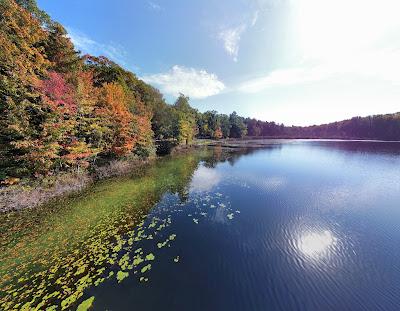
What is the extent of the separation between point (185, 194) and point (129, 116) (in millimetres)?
17342

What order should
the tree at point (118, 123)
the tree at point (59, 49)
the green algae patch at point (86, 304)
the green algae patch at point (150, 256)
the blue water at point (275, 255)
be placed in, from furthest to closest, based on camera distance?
the tree at point (118, 123)
the tree at point (59, 49)
the green algae patch at point (150, 256)
the blue water at point (275, 255)
the green algae patch at point (86, 304)

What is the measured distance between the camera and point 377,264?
902 cm

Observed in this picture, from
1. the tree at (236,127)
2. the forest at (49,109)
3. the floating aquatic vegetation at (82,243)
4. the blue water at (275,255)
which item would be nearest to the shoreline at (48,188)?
the forest at (49,109)

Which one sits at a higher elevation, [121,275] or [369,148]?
[121,275]

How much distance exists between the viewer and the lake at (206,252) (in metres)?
7.18

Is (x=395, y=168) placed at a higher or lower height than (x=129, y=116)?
lower

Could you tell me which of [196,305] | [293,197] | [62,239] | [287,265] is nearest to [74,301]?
[196,305]

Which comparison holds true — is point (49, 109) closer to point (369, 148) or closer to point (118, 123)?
point (118, 123)

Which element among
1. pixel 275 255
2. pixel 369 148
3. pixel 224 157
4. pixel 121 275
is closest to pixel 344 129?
pixel 369 148

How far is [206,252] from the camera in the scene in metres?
9.98

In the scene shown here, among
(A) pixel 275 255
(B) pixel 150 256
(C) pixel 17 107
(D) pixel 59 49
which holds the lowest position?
(A) pixel 275 255

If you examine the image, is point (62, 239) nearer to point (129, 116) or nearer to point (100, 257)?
point (100, 257)

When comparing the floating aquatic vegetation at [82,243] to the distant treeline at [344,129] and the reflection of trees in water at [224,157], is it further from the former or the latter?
the distant treeline at [344,129]

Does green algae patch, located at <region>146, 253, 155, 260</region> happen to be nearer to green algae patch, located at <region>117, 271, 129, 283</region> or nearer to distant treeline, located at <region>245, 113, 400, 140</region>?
green algae patch, located at <region>117, 271, 129, 283</region>
